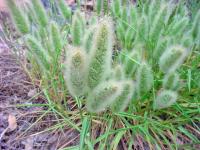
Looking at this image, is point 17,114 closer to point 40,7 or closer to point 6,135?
point 6,135

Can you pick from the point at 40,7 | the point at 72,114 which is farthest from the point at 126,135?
the point at 40,7

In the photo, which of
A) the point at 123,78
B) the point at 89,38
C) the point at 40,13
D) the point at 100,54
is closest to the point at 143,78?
the point at 123,78

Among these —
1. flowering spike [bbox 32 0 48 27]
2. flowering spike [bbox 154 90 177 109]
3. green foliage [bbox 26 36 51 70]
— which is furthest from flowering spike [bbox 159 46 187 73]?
flowering spike [bbox 32 0 48 27]

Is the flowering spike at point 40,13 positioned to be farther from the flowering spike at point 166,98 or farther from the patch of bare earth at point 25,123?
the flowering spike at point 166,98

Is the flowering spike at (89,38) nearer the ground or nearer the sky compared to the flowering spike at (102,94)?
nearer the sky

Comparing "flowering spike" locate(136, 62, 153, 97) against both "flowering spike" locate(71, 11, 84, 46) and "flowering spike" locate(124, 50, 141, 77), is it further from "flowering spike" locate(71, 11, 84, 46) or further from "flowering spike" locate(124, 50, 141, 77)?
"flowering spike" locate(71, 11, 84, 46)

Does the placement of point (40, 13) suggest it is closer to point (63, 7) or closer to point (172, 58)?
point (63, 7)

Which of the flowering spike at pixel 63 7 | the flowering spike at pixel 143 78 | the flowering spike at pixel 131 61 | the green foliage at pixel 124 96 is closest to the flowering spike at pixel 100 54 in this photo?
the green foliage at pixel 124 96
